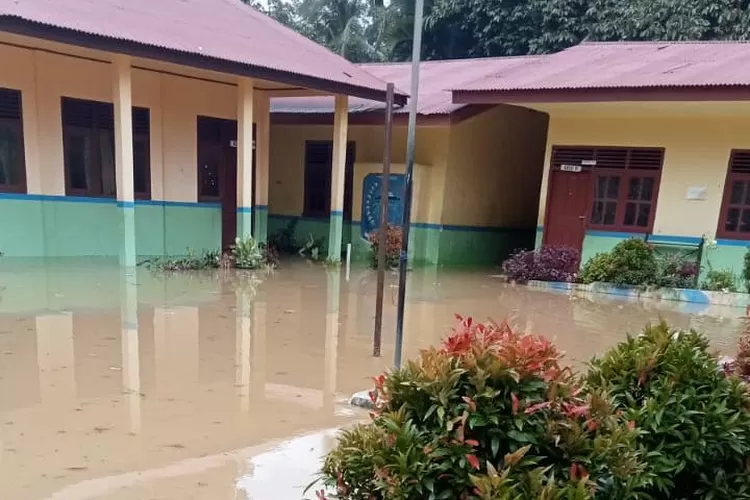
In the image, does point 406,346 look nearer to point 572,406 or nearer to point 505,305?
point 505,305

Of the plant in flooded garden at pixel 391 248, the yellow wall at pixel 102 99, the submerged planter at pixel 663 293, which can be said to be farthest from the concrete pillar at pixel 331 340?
the submerged planter at pixel 663 293

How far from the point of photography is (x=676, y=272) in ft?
32.4

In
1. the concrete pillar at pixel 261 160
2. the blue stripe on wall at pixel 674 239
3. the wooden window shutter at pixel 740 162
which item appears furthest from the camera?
the concrete pillar at pixel 261 160

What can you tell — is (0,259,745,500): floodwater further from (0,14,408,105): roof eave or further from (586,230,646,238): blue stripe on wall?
(0,14,408,105): roof eave

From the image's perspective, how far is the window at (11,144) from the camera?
896 cm

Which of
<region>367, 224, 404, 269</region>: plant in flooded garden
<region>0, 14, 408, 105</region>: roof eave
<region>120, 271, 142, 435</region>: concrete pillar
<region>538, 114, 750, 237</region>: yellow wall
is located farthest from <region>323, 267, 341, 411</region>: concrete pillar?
<region>538, 114, 750, 237</region>: yellow wall

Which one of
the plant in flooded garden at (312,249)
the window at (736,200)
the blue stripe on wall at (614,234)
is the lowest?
the plant in flooded garden at (312,249)

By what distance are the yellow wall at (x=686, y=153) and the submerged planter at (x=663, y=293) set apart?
1475mm

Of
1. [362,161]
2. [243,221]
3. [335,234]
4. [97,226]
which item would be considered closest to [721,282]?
[335,234]

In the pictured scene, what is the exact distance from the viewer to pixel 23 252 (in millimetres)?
9320

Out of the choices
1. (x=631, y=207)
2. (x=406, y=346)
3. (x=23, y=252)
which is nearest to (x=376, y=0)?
(x=631, y=207)

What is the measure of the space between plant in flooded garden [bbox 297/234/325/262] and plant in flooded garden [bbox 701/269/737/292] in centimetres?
747

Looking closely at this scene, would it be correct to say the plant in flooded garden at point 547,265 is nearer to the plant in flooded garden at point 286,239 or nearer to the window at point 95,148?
the plant in flooded garden at point 286,239

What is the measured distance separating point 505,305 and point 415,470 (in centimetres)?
706
